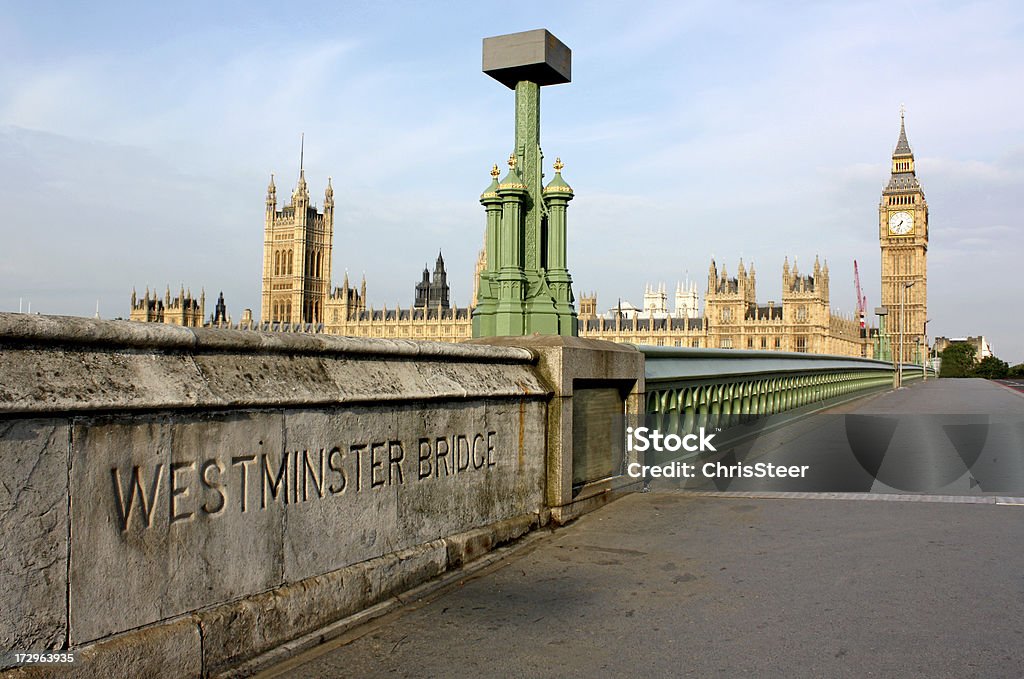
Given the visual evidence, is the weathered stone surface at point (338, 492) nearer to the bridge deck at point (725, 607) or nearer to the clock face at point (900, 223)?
the bridge deck at point (725, 607)

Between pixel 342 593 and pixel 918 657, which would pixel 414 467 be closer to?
pixel 342 593

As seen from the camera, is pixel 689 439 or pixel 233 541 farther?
pixel 689 439

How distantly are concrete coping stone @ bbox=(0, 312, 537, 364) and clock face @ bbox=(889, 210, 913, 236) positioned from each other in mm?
159962

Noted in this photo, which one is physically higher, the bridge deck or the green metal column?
the green metal column

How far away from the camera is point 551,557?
5750 mm

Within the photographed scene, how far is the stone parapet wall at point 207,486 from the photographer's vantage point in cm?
304

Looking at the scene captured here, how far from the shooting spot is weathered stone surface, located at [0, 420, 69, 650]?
291 centimetres

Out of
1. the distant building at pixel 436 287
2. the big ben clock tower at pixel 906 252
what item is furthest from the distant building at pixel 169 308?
the big ben clock tower at pixel 906 252

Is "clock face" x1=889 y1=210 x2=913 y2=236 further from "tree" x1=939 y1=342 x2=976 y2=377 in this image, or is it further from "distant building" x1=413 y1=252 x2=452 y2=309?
"distant building" x1=413 y1=252 x2=452 y2=309

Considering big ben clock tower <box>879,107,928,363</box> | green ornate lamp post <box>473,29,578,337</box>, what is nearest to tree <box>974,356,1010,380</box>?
big ben clock tower <box>879,107,928,363</box>

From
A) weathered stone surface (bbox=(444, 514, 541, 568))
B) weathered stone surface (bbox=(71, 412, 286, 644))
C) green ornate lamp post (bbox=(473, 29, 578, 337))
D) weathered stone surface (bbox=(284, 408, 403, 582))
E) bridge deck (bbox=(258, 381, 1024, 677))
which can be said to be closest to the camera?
weathered stone surface (bbox=(71, 412, 286, 644))

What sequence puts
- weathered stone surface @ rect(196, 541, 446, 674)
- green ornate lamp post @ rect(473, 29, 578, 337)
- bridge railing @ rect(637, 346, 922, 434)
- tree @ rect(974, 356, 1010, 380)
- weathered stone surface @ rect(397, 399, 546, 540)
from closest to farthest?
weathered stone surface @ rect(196, 541, 446, 674)
weathered stone surface @ rect(397, 399, 546, 540)
bridge railing @ rect(637, 346, 922, 434)
green ornate lamp post @ rect(473, 29, 578, 337)
tree @ rect(974, 356, 1010, 380)

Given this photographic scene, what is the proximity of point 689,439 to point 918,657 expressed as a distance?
660 cm

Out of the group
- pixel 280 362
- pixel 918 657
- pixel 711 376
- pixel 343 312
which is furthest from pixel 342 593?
pixel 343 312
